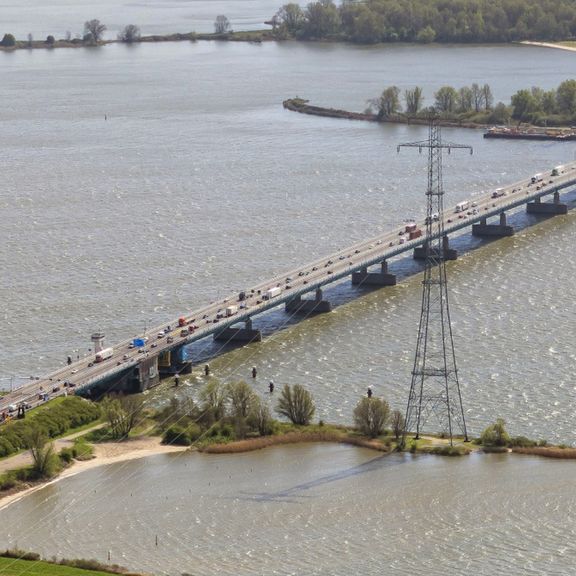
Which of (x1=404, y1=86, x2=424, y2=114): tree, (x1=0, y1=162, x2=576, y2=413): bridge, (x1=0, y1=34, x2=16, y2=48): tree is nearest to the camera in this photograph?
(x1=0, y1=162, x2=576, y2=413): bridge

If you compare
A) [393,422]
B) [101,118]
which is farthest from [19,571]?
[101,118]

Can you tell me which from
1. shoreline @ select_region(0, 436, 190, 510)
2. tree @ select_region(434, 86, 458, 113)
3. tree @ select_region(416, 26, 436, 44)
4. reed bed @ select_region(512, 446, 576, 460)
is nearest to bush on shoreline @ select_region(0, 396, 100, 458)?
shoreline @ select_region(0, 436, 190, 510)

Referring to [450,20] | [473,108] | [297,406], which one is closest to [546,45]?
[450,20]

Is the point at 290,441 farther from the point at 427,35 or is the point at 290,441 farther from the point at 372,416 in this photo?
the point at 427,35

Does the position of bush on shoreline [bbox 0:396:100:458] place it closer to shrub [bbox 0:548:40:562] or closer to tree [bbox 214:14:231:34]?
shrub [bbox 0:548:40:562]

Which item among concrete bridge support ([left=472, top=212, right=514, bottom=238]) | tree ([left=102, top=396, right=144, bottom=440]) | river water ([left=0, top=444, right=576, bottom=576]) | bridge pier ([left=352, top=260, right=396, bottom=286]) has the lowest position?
river water ([left=0, top=444, right=576, bottom=576])

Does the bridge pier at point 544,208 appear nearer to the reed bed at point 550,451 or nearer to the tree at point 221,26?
the reed bed at point 550,451
